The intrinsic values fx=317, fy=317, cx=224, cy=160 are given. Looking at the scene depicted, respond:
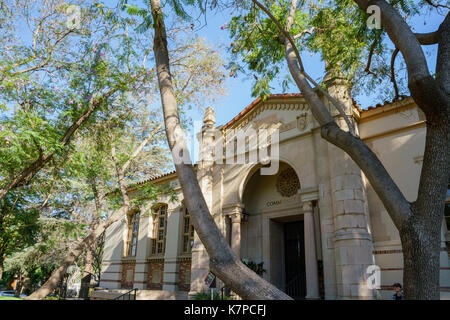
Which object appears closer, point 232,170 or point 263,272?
point 263,272

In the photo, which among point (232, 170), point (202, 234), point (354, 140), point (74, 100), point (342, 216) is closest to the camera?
point (202, 234)

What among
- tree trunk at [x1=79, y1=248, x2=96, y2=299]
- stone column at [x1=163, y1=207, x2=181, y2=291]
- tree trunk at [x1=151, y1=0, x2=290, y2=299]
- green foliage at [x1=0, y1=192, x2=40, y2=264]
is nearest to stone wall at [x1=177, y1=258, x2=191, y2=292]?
stone column at [x1=163, y1=207, x2=181, y2=291]

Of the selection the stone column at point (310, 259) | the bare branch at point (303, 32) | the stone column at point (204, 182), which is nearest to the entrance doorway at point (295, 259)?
the stone column at point (310, 259)

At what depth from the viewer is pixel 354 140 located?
15.2ft

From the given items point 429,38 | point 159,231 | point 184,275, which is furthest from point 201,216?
point 159,231

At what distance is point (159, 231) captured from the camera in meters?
18.2

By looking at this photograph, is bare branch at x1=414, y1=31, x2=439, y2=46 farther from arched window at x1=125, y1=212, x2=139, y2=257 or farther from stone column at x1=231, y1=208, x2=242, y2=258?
arched window at x1=125, y1=212, x2=139, y2=257

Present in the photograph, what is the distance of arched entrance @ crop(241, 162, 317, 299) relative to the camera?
13.0m

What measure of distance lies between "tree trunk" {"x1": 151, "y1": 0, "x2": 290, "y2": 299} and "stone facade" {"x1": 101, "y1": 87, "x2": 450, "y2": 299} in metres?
6.59

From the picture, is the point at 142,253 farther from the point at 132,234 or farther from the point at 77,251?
the point at 77,251

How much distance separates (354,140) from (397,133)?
22.3ft

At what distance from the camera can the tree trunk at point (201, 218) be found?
319 centimetres

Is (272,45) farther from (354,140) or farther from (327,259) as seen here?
(327,259)
